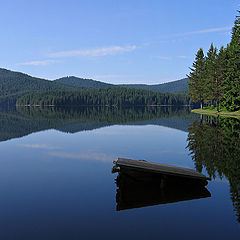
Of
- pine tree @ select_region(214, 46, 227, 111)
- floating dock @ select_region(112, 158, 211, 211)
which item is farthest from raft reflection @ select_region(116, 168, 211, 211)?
pine tree @ select_region(214, 46, 227, 111)

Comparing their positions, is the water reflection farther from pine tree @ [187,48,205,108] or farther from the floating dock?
the floating dock

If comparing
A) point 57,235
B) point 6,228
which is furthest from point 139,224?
point 6,228

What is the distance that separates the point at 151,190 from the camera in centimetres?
1309

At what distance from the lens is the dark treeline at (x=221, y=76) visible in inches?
2208

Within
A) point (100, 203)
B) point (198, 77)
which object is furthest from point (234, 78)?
point (100, 203)

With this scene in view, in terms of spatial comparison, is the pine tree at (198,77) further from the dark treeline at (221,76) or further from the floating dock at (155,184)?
the floating dock at (155,184)

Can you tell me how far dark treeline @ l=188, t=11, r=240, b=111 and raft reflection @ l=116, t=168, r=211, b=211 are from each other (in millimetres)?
44521

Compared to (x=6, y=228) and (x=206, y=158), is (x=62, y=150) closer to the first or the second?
(x=206, y=158)

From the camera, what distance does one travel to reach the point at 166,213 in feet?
34.6

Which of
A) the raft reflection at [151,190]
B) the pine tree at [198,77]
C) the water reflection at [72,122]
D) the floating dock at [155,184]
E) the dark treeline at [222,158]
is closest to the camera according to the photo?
the raft reflection at [151,190]

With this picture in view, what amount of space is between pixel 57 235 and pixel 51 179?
6898 millimetres

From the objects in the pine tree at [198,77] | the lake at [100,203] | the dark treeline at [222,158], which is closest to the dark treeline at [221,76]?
the pine tree at [198,77]

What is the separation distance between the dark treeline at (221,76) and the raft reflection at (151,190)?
4452 cm

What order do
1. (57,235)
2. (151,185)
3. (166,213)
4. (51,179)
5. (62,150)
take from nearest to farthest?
1. (57,235)
2. (166,213)
3. (151,185)
4. (51,179)
5. (62,150)
